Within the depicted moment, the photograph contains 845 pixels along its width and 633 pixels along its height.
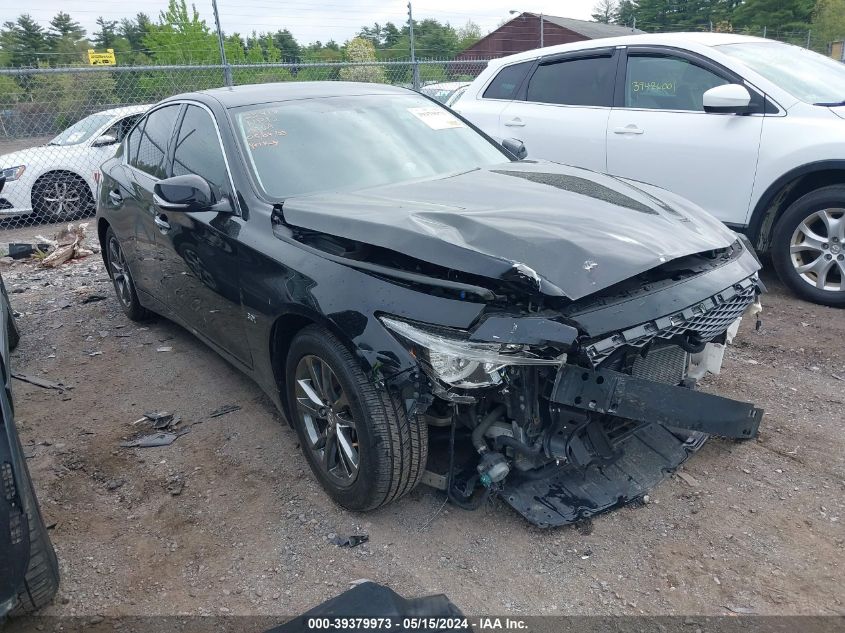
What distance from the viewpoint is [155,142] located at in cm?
449

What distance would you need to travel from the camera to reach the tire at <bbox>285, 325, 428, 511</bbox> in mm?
2566

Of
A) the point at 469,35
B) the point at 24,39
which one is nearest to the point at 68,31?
the point at 24,39

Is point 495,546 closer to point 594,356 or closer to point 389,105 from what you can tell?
point 594,356

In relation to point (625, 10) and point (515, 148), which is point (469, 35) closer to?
point (625, 10)

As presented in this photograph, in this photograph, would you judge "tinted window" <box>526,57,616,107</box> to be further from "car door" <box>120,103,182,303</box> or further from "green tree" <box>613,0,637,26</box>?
"green tree" <box>613,0,637,26</box>

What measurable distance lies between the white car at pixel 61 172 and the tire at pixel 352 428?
7.82 metres

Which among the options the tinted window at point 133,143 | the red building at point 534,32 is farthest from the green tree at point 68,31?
the tinted window at point 133,143

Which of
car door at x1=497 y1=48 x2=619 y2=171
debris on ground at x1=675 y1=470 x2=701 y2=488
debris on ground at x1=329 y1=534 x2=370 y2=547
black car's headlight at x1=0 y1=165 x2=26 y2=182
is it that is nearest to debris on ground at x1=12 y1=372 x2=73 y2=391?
debris on ground at x1=329 y1=534 x2=370 y2=547

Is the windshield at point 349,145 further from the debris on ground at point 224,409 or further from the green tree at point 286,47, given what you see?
the green tree at point 286,47

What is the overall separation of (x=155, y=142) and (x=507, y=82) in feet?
11.7

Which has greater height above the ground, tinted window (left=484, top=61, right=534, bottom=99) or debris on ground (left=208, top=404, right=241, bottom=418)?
tinted window (left=484, top=61, right=534, bottom=99)

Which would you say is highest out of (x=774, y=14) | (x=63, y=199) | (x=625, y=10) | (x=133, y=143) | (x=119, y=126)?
(x=625, y=10)

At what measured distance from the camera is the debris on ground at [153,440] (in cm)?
365

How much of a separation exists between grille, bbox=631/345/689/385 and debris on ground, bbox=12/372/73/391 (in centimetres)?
363
